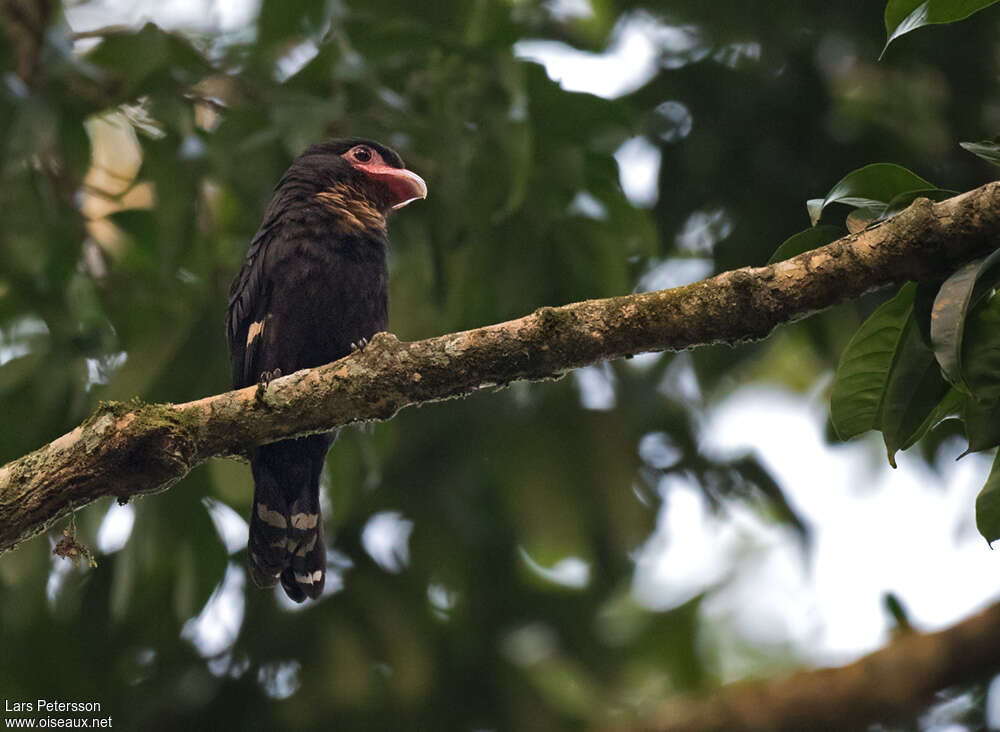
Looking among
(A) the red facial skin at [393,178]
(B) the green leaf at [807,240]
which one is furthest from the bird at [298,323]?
(B) the green leaf at [807,240]

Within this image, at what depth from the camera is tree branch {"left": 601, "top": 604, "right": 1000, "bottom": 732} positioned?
10.00 feet

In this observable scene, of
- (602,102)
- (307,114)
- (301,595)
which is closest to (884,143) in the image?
(602,102)

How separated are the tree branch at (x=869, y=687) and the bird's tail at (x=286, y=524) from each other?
4.79 feet

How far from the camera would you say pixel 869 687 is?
3264 mm

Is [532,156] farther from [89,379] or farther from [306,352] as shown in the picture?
[89,379]

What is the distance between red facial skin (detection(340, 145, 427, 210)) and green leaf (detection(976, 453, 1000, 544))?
287cm

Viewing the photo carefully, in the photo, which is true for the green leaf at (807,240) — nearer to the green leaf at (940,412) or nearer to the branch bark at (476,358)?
the branch bark at (476,358)

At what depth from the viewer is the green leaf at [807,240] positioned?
2422 millimetres

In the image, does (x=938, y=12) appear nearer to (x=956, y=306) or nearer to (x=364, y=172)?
(x=956, y=306)

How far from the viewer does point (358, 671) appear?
210 inches

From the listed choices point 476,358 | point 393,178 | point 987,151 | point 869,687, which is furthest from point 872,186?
point 393,178

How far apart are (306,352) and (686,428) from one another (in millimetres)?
2607

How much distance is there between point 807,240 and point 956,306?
1.70 feet

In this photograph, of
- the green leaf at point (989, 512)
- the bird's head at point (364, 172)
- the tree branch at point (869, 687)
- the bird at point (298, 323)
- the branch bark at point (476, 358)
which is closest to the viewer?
the green leaf at point (989, 512)
